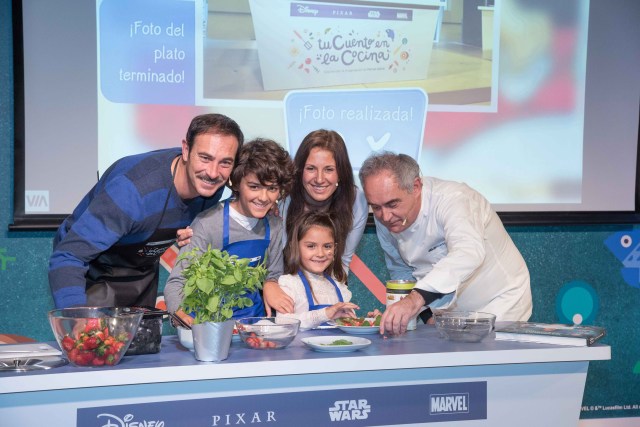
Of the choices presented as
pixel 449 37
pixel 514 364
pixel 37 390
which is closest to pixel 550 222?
pixel 449 37

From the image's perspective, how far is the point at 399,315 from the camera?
2203 millimetres

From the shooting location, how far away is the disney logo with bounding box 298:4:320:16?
3.65m

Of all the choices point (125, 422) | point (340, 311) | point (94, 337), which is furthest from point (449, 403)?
point (94, 337)

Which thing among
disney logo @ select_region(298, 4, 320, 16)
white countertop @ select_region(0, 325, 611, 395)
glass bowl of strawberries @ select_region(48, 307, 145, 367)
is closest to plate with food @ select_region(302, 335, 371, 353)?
white countertop @ select_region(0, 325, 611, 395)

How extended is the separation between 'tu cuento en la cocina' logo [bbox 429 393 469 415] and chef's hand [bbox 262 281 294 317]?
29.9 inches

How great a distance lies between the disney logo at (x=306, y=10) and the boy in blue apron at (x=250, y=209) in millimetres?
1298

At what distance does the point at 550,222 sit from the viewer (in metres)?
4.02

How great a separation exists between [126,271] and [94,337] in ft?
3.56

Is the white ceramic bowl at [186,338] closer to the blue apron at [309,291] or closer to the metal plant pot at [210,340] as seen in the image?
the metal plant pot at [210,340]

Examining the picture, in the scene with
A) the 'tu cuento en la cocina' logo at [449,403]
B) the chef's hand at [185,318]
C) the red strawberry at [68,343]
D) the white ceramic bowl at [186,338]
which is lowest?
the 'tu cuento en la cocina' logo at [449,403]

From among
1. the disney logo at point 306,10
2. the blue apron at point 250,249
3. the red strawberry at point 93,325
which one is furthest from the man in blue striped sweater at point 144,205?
the disney logo at point 306,10

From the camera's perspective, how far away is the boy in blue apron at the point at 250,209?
253 cm

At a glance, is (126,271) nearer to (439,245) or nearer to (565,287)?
(439,245)

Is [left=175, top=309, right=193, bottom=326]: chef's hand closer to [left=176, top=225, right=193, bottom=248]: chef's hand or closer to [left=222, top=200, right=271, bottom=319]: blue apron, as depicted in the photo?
[left=176, top=225, right=193, bottom=248]: chef's hand
